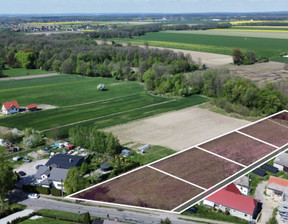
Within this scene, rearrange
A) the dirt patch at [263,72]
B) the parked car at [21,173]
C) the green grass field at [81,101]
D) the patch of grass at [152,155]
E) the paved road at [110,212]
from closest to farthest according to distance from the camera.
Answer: the paved road at [110,212]
the parked car at [21,173]
the patch of grass at [152,155]
the green grass field at [81,101]
the dirt patch at [263,72]

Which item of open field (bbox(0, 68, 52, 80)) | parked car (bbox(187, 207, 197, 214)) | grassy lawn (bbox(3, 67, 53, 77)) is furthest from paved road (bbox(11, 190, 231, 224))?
grassy lawn (bbox(3, 67, 53, 77))

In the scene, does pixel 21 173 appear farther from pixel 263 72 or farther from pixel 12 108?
pixel 263 72

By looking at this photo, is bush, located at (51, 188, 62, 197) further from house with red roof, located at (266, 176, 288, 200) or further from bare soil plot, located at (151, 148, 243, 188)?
house with red roof, located at (266, 176, 288, 200)

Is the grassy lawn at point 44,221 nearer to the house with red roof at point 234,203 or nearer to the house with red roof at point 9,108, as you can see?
the house with red roof at point 234,203

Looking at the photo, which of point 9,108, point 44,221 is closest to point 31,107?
point 9,108

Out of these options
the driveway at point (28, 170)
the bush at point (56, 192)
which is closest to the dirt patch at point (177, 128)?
the driveway at point (28, 170)

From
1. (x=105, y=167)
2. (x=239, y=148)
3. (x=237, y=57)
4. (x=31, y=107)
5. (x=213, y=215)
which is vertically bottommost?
(x=213, y=215)
